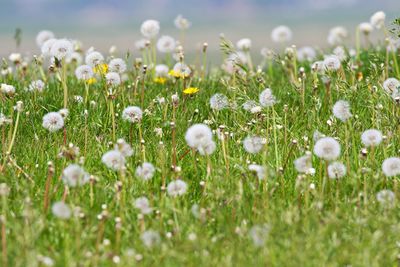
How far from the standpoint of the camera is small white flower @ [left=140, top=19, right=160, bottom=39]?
23.3 feet

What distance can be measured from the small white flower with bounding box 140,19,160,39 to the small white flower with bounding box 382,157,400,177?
3.49 metres

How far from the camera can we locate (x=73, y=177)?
12.3 ft

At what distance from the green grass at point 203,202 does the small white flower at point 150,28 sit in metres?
1.34

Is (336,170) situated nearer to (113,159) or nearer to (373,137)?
(373,137)

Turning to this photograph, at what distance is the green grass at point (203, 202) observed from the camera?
3.30 m

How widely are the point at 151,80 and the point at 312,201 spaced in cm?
357

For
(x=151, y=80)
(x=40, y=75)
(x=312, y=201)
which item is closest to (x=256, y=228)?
(x=312, y=201)

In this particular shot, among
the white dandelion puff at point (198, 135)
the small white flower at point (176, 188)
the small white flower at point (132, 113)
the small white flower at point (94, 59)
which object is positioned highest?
the small white flower at point (94, 59)

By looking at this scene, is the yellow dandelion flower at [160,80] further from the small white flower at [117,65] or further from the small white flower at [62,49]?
the small white flower at [62,49]

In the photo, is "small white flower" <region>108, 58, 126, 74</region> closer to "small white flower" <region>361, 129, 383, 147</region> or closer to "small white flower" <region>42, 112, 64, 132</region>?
"small white flower" <region>42, 112, 64, 132</region>

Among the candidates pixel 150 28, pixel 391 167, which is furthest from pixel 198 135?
pixel 150 28

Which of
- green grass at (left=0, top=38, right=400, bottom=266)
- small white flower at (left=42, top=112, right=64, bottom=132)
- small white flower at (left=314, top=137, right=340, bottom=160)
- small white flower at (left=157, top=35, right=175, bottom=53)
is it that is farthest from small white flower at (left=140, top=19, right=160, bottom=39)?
small white flower at (left=314, top=137, right=340, bottom=160)

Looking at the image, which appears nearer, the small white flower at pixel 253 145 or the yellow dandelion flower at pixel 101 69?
the small white flower at pixel 253 145

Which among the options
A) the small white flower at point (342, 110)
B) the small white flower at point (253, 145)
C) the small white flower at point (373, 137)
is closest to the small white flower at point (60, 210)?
the small white flower at point (253, 145)
